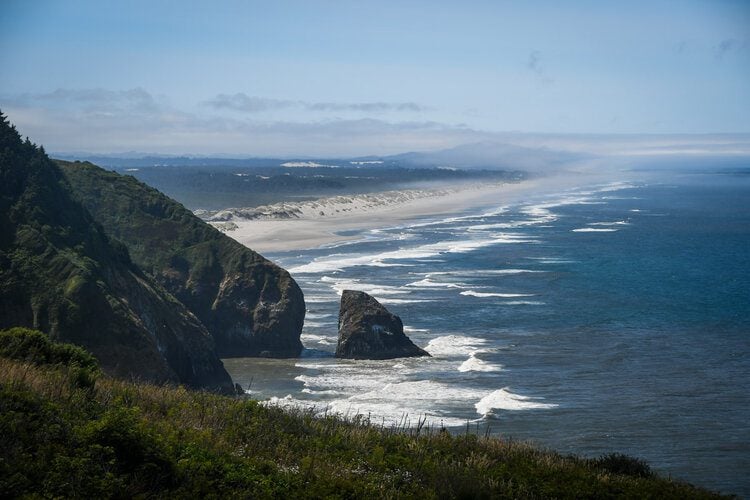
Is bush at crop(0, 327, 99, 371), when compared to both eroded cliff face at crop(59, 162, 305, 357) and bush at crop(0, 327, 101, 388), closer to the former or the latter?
bush at crop(0, 327, 101, 388)

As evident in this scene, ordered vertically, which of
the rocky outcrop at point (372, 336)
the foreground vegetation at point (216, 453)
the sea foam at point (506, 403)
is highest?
the foreground vegetation at point (216, 453)

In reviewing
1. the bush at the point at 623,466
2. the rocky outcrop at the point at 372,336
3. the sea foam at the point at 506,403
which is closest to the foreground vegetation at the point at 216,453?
the bush at the point at 623,466

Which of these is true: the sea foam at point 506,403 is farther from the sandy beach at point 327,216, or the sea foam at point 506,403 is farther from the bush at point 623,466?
the sandy beach at point 327,216

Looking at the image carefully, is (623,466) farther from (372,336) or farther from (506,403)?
(372,336)

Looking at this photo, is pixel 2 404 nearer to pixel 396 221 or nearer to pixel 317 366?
pixel 317 366

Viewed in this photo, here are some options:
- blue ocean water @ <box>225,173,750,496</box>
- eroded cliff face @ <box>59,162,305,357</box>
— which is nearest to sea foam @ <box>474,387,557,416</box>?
blue ocean water @ <box>225,173,750,496</box>

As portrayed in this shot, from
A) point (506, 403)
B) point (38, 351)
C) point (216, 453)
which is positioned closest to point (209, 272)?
point (506, 403)
